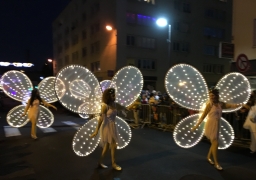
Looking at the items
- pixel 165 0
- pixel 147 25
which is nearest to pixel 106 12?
pixel 147 25

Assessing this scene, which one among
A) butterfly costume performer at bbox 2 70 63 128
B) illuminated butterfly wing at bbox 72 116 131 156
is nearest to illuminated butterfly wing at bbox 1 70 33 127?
butterfly costume performer at bbox 2 70 63 128

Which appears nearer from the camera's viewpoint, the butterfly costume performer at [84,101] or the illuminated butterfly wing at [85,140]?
the butterfly costume performer at [84,101]

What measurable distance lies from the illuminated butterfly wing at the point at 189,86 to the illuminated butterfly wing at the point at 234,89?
0.44m

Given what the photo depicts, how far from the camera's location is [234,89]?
5.74m

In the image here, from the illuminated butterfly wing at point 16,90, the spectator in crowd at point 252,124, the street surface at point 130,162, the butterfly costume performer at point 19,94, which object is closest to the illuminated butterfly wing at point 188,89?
the street surface at point 130,162

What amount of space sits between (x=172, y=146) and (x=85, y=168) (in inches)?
118

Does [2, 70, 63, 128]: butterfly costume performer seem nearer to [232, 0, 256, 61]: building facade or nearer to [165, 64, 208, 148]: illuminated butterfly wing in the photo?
[165, 64, 208, 148]: illuminated butterfly wing

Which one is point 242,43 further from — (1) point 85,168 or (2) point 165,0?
(2) point 165,0

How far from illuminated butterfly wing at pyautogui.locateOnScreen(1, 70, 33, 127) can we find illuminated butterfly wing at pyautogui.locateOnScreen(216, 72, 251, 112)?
21.0 ft

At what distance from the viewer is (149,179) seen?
4.73 m

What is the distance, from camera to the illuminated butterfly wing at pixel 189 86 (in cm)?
574

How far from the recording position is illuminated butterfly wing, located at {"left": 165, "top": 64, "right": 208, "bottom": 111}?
574 cm

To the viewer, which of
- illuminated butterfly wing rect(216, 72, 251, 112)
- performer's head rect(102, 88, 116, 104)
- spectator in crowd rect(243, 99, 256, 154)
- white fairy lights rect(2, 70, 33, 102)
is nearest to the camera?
performer's head rect(102, 88, 116, 104)

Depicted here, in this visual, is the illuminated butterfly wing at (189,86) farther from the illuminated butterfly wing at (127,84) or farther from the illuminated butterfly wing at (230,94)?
the illuminated butterfly wing at (127,84)
